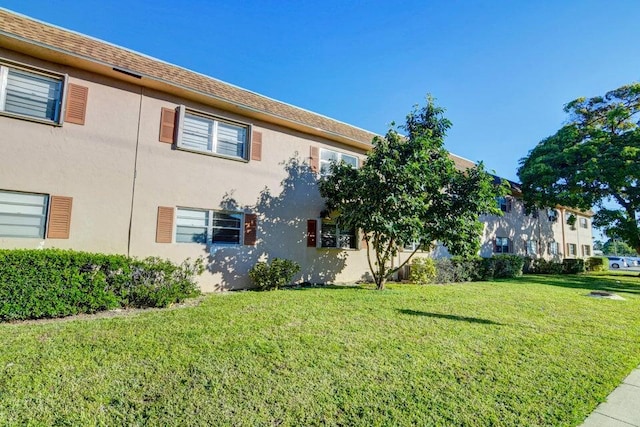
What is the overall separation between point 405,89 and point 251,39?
19.5 feet

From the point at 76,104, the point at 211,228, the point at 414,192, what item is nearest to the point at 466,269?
the point at 414,192

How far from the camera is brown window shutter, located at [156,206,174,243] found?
28.3ft

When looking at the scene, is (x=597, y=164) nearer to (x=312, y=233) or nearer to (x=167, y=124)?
(x=312, y=233)

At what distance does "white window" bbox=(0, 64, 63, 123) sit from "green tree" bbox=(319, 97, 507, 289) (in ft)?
24.5

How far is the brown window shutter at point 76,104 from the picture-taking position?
25.2 ft

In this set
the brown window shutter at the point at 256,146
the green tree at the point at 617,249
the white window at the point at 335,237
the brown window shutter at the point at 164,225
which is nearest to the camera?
the brown window shutter at the point at 164,225

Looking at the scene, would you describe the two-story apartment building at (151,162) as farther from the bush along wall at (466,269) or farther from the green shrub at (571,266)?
the green shrub at (571,266)

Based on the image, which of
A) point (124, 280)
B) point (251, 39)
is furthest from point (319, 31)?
point (124, 280)

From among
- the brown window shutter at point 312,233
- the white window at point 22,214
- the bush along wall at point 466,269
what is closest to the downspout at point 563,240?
the bush along wall at point 466,269

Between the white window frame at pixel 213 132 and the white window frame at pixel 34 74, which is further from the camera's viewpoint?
the white window frame at pixel 213 132

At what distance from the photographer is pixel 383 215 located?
31.1ft

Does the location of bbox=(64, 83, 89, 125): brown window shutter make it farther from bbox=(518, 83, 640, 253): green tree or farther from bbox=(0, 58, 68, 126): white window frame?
bbox=(518, 83, 640, 253): green tree

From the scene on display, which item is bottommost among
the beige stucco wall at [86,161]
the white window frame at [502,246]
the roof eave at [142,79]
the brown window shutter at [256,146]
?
the white window frame at [502,246]

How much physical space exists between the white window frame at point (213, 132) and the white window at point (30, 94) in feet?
Result: 8.86
